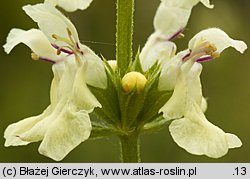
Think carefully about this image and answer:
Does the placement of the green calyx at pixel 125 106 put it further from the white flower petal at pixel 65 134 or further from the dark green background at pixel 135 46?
the dark green background at pixel 135 46

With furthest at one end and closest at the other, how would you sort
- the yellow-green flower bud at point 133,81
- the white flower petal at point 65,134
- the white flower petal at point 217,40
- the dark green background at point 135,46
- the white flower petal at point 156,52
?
1. the dark green background at point 135,46
2. the white flower petal at point 156,52
3. the white flower petal at point 217,40
4. the yellow-green flower bud at point 133,81
5. the white flower petal at point 65,134

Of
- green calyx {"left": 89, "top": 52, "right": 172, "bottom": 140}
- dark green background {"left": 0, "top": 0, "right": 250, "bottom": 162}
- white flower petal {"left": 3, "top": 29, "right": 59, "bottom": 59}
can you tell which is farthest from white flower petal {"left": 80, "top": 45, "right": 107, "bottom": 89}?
dark green background {"left": 0, "top": 0, "right": 250, "bottom": 162}

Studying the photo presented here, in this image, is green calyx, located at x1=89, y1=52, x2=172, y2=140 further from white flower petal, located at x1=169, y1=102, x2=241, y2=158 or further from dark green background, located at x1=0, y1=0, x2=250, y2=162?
dark green background, located at x1=0, y1=0, x2=250, y2=162

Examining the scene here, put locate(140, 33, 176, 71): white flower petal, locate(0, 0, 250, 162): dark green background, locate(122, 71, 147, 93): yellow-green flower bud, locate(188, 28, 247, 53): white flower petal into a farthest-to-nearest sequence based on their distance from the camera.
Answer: locate(0, 0, 250, 162): dark green background → locate(140, 33, 176, 71): white flower petal → locate(188, 28, 247, 53): white flower petal → locate(122, 71, 147, 93): yellow-green flower bud

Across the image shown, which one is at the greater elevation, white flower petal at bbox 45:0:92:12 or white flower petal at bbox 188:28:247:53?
white flower petal at bbox 45:0:92:12

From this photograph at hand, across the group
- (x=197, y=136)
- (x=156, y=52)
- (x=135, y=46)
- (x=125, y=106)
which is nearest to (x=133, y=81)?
(x=125, y=106)

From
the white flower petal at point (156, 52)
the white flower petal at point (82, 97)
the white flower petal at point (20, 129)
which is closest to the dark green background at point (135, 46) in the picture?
the white flower petal at point (156, 52)
